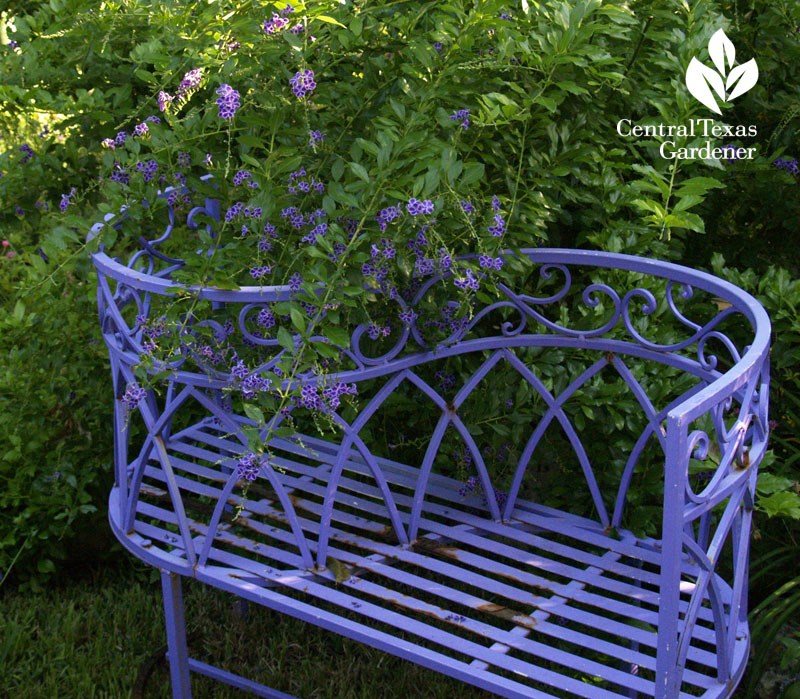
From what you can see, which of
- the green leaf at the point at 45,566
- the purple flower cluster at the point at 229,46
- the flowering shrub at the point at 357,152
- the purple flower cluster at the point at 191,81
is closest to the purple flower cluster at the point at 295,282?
the flowering shrub at the point at 357,152

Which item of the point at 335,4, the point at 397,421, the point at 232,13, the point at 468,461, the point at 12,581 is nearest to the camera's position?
the point at 335,4

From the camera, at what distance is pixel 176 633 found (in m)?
2.15

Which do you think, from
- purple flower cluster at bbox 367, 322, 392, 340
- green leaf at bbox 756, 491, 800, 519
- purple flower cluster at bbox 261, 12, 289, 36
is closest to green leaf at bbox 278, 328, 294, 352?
purple flower cluster at bbox 367, 322, 392, 340

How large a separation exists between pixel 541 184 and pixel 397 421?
0.95 metres

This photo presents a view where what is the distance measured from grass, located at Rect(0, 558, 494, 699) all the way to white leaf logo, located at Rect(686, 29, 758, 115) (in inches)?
63.3

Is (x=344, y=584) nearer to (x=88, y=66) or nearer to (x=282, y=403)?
(x=282, y=403)

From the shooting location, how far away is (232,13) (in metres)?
2.17

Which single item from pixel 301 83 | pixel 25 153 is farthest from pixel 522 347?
pixel 25 153

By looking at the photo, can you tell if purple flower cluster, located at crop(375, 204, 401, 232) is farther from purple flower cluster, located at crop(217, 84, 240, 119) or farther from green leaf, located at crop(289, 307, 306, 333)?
purple flower cluster, located at crop(217, 84, 240, 119)

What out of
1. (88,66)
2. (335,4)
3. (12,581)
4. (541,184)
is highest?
(335,4)

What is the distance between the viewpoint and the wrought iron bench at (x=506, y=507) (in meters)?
1.71

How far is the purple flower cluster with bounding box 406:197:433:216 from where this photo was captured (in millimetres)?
1702

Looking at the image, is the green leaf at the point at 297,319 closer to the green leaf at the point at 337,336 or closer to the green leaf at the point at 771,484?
the green leaf at the point at 337,336

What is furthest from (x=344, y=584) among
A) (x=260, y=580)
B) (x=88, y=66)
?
(x=88, y=66)
